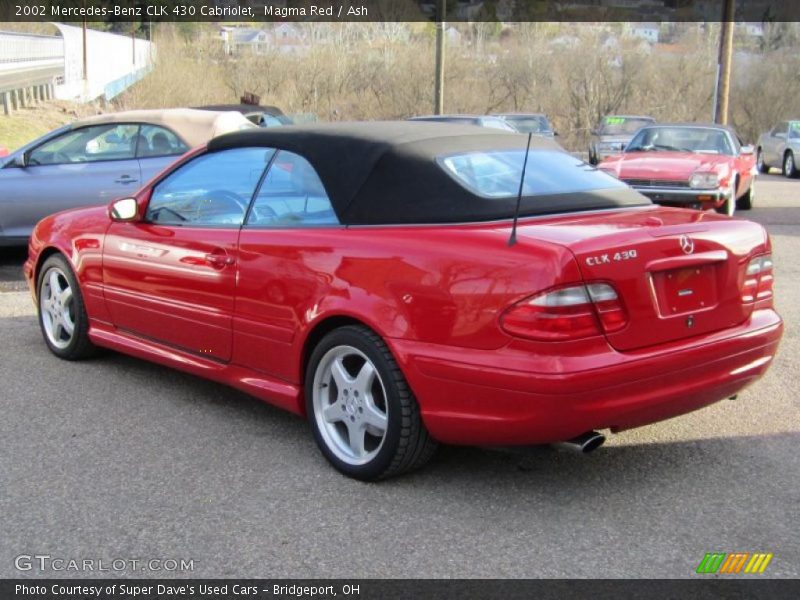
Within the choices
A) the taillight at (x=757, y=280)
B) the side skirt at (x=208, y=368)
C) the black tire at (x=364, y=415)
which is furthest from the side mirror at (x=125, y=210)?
the taillight at (x=757, y=280)

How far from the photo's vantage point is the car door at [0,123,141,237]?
8766 millimetres

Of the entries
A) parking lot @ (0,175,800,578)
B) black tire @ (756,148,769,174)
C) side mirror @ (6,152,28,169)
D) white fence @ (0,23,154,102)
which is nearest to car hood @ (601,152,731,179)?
parking lot @ (0,175,800,578)

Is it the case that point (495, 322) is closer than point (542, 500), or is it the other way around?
point (495, 322)

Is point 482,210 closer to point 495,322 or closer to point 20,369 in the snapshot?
point 495,322

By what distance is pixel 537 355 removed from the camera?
3309 mm

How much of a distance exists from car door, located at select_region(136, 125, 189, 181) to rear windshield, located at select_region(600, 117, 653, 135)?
1594cm

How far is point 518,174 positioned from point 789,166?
22358 mm

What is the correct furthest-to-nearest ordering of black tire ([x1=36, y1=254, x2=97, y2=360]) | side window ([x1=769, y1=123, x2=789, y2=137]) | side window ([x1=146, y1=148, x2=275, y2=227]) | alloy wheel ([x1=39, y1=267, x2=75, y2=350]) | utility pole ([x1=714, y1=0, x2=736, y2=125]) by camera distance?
side window ([x1=769, y1=123, x2=789, y2=137])
utility pole ([x1=714, y1=0, x2=736, y2=125])
alloy wheel ([x1=39, y1=267, x2=75, y2=350])
black tire ([x1=36, y1=254, x2=97, y2=360])
side window ([x1=146, y1=148, x2=275, y2=227])

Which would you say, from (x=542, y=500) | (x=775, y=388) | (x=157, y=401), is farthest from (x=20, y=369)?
(x=775, y=388)

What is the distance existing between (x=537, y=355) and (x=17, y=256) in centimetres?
822

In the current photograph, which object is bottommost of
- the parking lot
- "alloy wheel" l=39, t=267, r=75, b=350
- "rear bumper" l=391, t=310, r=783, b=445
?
the parking lot

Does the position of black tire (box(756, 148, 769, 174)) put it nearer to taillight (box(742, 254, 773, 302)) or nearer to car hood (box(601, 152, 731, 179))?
car hood (box(601, 152, 731, 179))

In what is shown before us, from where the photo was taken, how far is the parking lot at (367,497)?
3.22 metres

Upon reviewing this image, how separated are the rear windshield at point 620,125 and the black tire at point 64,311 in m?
18.9
